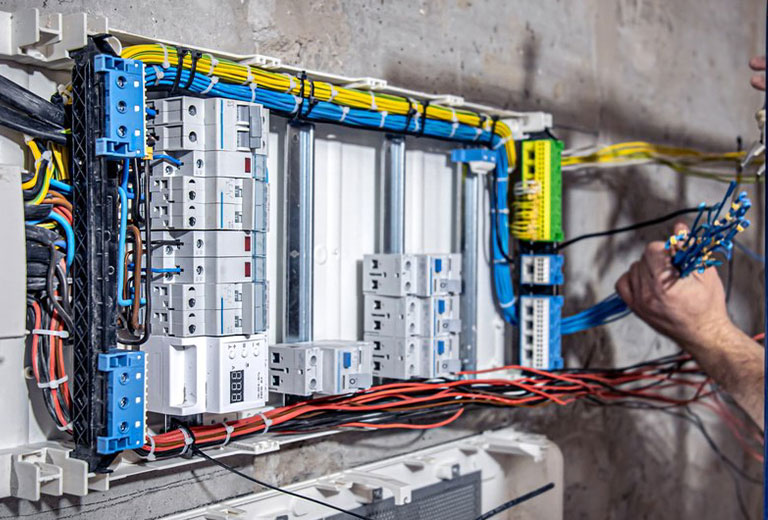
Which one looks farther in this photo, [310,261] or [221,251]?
[310,261]

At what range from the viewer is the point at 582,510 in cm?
277

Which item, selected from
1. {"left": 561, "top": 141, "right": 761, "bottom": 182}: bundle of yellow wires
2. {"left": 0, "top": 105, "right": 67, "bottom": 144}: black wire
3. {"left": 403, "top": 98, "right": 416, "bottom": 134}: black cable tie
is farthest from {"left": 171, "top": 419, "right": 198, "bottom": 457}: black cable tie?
{"left": 561, "top": 141, "right": 761, "bottom": 182}: bundle of yellow wires

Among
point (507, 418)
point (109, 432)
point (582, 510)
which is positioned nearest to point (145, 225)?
point (109, 432)

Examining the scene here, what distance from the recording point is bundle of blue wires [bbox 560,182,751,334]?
75.5 inches

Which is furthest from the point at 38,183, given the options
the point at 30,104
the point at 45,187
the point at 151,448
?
the point at 151,448

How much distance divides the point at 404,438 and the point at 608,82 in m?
1.43

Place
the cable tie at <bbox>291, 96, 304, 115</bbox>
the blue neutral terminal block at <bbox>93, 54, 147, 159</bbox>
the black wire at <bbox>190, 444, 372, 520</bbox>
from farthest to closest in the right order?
the cable tie at <bbox>291, 96, 304, 115</bbox> → the black wire at <bbox>190, 444, 372, 520</bbox> → the blue neutral terminal block at <bbox>93, 54, 147, 159</bbox>

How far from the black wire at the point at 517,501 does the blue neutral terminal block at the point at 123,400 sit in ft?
3.21

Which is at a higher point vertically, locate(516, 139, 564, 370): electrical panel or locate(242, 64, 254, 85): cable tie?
locate(242, 64, 254, 85): cable tie

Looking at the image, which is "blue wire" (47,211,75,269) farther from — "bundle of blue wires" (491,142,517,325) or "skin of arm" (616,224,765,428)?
"skin of arm" (616,224,765,428)

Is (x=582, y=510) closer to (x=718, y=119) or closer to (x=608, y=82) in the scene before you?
(x=608, y=82)

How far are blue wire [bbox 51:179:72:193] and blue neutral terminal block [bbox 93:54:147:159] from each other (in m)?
0.11

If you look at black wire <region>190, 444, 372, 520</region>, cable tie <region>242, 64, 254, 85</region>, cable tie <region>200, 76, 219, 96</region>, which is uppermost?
cable tie <region>242, 64, 254, 85</region>

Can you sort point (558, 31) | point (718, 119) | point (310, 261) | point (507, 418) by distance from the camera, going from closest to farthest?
point (310, 261) → point (507, 418) → point (558, 31) → point (718, 119)
